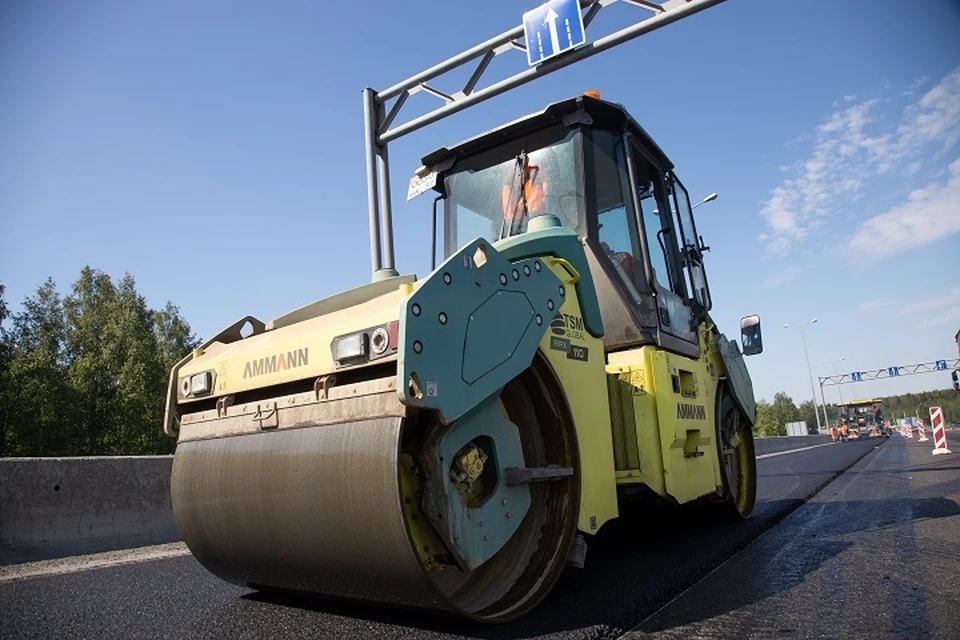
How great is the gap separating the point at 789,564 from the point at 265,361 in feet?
9.21

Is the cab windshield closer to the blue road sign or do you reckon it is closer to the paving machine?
the paving machine

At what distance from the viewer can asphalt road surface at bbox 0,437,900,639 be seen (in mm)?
2398

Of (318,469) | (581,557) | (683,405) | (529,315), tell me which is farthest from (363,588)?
(683,405)

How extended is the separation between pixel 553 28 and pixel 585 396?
533 centimetres

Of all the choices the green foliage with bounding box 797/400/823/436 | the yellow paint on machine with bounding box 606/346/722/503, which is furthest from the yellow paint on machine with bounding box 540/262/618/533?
the green foliage with bounding box 797/400/823/436

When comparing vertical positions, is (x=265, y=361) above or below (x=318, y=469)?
above

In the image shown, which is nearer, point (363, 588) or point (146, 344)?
point (363, 588)

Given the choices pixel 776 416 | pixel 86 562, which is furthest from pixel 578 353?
pixel 776 416

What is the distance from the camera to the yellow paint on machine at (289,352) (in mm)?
2328

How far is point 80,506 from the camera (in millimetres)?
4902

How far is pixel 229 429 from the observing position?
258cm

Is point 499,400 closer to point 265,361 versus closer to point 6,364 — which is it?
point 265,361

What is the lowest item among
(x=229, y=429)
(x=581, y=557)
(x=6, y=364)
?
(x=581, y=557)

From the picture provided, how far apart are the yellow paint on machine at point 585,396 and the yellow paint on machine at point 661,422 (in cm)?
38
